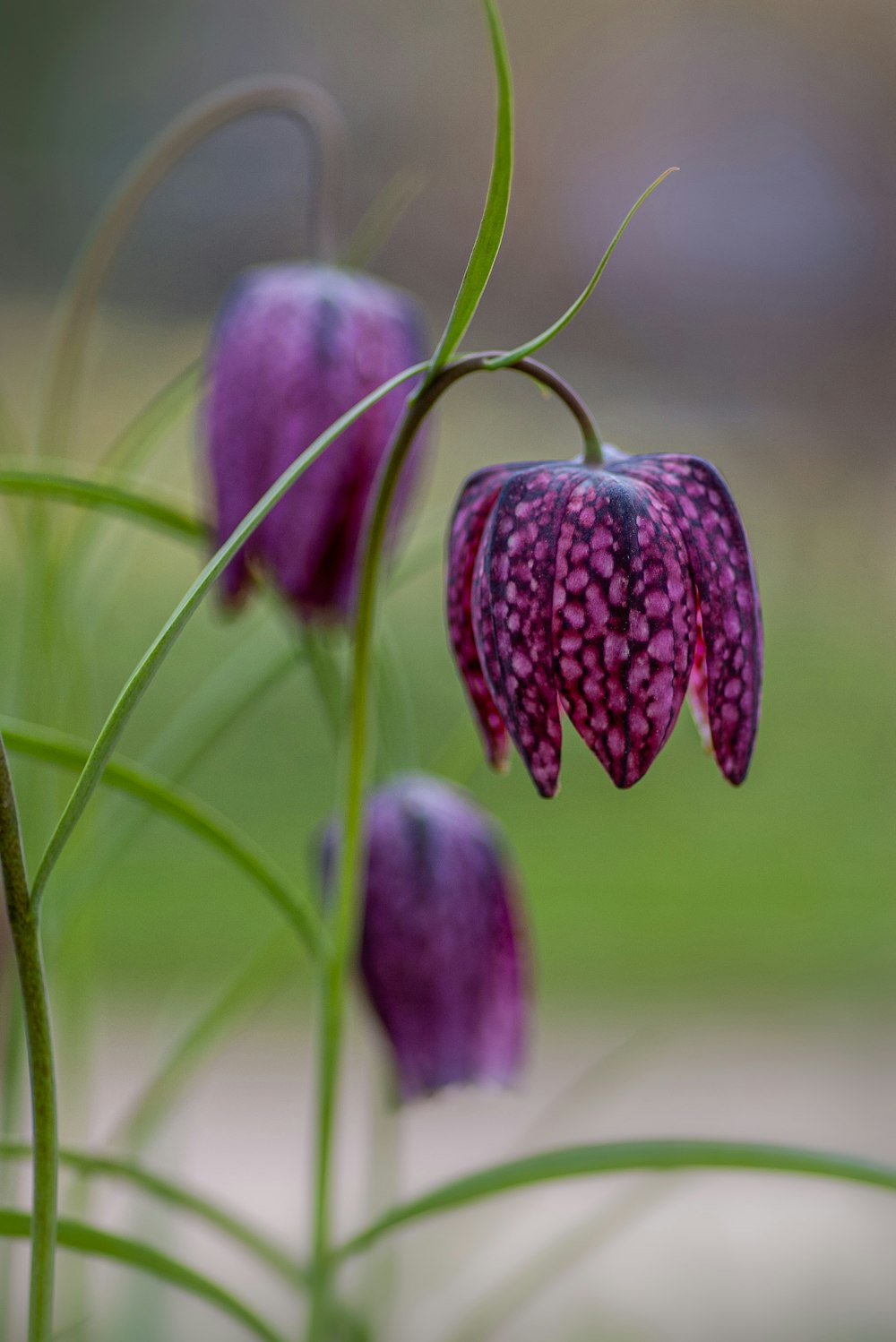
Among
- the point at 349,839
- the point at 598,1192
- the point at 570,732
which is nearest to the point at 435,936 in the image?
the point at 349,839

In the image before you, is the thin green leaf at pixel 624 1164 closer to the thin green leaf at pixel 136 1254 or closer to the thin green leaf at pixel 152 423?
the thin green leaf at pixel 136 1254

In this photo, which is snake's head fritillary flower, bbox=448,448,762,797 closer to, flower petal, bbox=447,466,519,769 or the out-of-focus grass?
flower petal, bbox=447,466,519,769

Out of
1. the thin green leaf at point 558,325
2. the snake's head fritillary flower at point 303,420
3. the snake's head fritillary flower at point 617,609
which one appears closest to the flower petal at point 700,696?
the snake's head fritillary flower at point 617,609

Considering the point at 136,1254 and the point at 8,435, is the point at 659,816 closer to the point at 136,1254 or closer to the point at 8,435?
the point at 8,435

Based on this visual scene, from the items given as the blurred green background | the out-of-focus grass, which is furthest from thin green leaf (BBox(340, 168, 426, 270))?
the blurred green background

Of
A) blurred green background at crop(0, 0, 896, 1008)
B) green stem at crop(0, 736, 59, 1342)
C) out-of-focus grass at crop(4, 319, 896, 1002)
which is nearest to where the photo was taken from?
green stem at crop(0, 736, 59, 1342)

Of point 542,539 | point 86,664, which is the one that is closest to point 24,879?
point 542,539

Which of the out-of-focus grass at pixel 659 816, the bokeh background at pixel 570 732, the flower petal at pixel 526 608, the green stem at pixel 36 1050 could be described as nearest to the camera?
the green stem at pixel 36 1050
